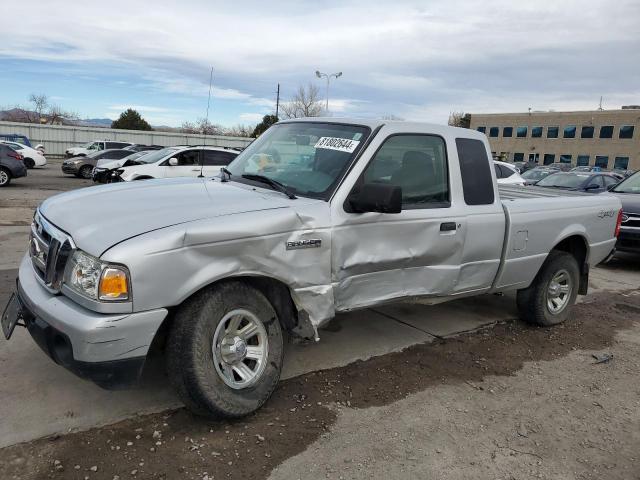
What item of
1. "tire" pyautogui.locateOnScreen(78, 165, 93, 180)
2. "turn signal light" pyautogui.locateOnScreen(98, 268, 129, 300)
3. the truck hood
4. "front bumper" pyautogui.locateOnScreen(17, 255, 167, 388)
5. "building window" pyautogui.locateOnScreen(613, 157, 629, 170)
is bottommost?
"tire" pyautogui.locateOnScreen(78, 165, 93, 180)

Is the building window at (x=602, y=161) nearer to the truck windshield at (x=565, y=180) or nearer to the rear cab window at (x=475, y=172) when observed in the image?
the truck windshield at (x=565, y=180)

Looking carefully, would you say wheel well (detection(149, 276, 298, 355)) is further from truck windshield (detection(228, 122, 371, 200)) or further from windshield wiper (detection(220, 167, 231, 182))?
windshield wiper (detection(220, 167, 231, 182))

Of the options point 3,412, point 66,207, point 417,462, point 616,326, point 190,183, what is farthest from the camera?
point 616,326

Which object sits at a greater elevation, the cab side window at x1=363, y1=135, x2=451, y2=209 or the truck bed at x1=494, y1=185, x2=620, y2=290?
the cab side window at x1=363, y1=135, x2=451, y2=209

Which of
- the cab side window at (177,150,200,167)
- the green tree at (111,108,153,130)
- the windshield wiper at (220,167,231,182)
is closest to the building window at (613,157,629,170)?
the green tree at (111,108,153,130)

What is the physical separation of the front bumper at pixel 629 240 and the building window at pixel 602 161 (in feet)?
219

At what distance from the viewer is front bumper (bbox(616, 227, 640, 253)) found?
8703mm

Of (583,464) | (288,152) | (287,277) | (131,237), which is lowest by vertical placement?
(583,464)

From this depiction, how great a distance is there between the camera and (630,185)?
10078mm

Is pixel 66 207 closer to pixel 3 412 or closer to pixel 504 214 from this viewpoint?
pixel 3 412

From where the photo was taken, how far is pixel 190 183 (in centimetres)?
415

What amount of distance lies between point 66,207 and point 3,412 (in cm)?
133

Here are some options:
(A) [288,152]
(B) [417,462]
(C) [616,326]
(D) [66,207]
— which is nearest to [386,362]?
(B) [417,462]

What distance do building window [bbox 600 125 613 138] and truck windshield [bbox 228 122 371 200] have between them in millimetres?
73811
